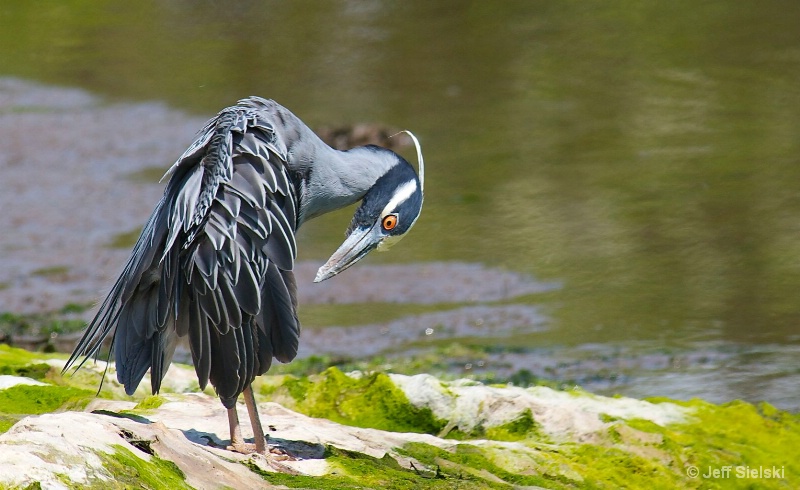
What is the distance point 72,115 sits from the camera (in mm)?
15969

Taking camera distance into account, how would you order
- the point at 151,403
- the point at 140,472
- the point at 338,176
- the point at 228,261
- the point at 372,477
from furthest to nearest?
the point at 151,403, the point at 338,176, the point at 228,261, the point at 372,477, the point at 140,472

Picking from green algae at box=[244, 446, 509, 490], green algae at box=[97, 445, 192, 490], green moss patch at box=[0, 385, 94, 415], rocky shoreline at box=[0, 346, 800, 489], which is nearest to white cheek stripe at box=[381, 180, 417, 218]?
rocky shoreline at box=[0, 346, 800, 489]

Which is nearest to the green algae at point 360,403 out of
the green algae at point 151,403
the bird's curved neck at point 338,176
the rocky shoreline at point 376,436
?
the rocky shoreline at point 376,436

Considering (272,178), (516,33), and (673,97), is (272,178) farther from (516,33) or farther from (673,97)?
(516,33)

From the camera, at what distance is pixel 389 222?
540 cm

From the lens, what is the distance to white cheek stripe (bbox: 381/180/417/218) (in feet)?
17.7

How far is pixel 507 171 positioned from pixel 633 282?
3.17m

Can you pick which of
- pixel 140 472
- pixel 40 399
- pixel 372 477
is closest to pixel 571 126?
pixel 40 399

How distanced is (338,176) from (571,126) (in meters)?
9.29

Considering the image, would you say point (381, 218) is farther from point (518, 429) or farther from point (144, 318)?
point (518, 429)

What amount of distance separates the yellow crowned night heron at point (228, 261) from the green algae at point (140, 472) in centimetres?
82

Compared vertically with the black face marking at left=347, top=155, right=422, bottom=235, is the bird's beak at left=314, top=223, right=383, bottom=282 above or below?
below

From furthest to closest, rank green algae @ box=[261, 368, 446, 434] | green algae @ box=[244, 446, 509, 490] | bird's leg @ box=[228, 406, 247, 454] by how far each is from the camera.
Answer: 1. green algae @ box=[261, 368, 446, 434]
2. bird's leg @ box=[228, 406, 247, 454]
3. green algae @ box=[244, 446, 509, 490]

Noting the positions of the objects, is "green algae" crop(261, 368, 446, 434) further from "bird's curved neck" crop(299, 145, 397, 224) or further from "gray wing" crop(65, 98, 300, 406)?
"gray wing" crop(65, 98, 300, 406)
